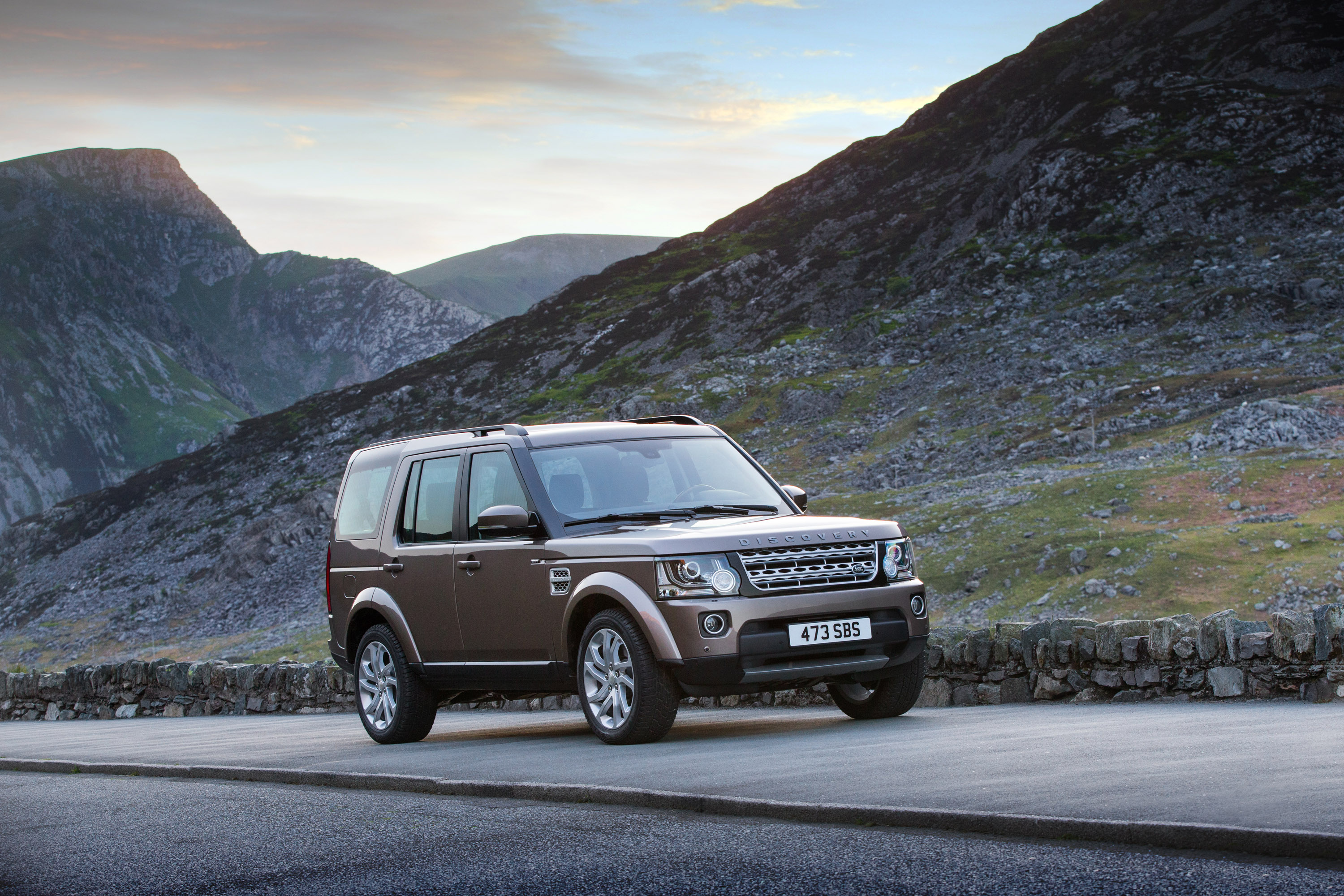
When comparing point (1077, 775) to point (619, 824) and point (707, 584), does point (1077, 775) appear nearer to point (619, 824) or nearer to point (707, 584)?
point (619, 824)

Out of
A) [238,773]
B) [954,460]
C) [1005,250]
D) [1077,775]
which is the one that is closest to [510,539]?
[238,773]

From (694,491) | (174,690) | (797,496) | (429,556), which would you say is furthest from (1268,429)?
(429,556)

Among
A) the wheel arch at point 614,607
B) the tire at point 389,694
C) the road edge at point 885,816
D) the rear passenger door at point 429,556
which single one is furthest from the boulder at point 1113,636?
the road edge at point 885,816

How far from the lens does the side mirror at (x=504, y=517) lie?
1055cm

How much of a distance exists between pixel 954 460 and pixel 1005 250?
3719 cm

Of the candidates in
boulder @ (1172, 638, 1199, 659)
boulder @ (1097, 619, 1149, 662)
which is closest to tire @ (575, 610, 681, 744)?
boulder @ (1097, 619, 1149, 662)

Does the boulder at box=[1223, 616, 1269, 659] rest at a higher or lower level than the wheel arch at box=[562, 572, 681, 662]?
lower

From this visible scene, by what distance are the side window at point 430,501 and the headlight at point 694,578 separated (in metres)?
2.55

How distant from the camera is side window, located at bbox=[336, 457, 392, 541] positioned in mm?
12797

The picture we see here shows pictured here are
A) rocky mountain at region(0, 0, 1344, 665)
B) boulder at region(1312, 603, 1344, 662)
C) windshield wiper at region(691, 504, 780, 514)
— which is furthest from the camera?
rocky mountain at region(0, 0, 1344, 665)

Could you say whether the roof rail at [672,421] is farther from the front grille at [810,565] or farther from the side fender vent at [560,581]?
the front grille at [810,565]

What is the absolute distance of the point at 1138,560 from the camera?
50.2m

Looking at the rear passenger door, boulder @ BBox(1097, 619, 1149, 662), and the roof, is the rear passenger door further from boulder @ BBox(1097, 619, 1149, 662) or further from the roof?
boulder @ BBox(1097, 619, 1149, 662)

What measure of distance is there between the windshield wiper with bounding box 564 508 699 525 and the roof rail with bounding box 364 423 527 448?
846 millimetres
